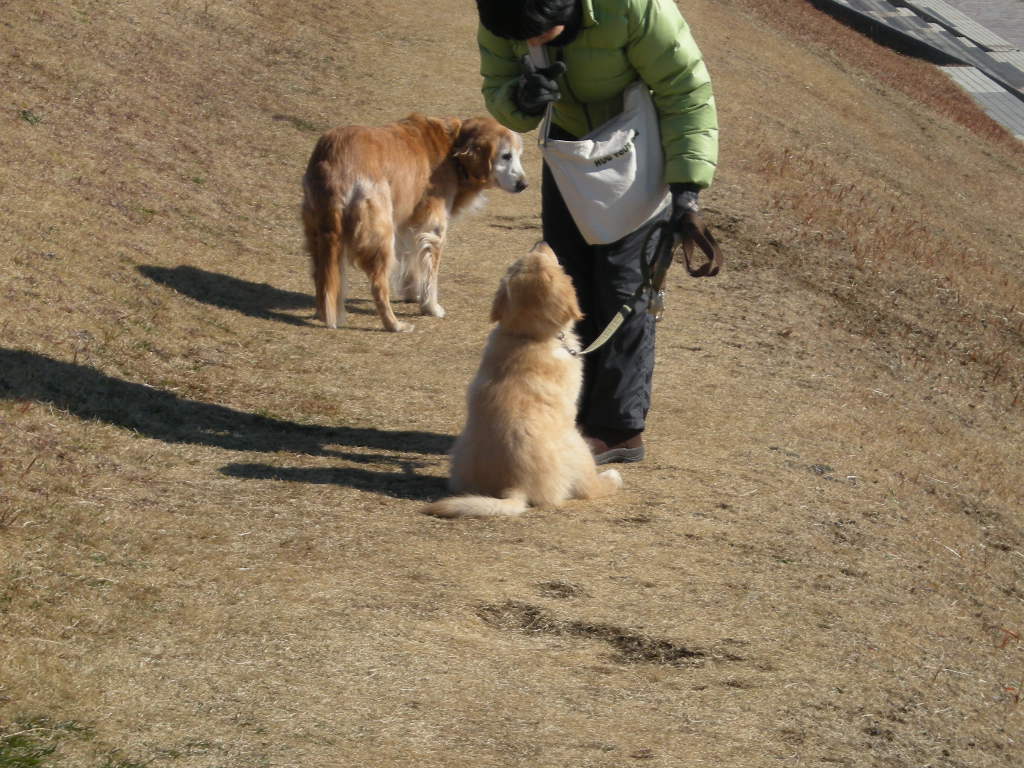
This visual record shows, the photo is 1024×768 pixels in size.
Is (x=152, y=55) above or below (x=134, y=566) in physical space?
below

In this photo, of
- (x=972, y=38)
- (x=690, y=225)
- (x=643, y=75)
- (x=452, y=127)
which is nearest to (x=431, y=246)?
(x=452, y=127)

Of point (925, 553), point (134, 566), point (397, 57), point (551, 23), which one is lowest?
point (397, 57)

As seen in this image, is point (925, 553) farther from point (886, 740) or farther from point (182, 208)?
point (182, 208)

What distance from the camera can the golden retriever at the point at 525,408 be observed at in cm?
458

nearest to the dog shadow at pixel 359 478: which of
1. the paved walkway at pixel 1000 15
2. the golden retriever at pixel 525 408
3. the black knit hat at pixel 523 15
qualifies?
the golden retriever at pixel 525 408

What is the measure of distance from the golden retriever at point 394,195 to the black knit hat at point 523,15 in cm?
228

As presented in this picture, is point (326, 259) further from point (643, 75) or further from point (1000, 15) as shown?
point (1000, 15)

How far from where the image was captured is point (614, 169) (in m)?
4.77

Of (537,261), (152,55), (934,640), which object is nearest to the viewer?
(934,640)

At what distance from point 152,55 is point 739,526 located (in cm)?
799

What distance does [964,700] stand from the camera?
3.84 metres

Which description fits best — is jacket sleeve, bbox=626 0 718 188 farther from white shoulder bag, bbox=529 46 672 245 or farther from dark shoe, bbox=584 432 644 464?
dark shoe, bbox=584 432 644 464

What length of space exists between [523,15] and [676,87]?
70 cm

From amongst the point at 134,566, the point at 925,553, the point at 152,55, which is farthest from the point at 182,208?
the point at 925,553
